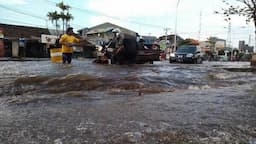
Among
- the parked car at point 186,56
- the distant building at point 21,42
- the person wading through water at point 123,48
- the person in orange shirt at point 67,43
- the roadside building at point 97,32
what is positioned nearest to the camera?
the person in orange shirt at point 67,43

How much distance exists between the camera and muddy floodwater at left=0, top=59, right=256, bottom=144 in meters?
3.75

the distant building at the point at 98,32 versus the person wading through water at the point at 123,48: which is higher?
the distant building at the point at 98,32

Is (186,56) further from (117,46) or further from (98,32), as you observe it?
(98,32)

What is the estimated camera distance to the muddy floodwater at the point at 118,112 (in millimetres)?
3754

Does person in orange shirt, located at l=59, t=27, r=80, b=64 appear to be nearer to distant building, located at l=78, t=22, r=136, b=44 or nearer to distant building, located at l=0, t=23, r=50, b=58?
distant building, located at l=0, t=23, r=50, b=58

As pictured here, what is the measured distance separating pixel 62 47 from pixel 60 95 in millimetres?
8226

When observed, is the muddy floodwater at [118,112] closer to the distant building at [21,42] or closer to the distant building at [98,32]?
the distant building at [21,42]

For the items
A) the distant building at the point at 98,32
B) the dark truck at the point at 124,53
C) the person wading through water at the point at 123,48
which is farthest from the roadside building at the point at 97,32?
the person wading through water at the point at 123,48

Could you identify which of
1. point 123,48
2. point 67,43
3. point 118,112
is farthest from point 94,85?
point 123,48

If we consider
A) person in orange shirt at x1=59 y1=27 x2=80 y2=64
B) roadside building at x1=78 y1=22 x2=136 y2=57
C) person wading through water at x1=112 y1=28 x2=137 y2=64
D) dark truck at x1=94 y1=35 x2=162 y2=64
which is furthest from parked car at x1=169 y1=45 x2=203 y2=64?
roadside building at x1=78 y1=22 x2=136 y2=57

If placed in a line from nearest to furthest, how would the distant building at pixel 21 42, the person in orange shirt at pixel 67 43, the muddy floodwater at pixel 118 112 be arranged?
the muddy floodwater at pixel 118 112, the person in orange shirt at pixel 67 43, the distant building at pixel 21 42

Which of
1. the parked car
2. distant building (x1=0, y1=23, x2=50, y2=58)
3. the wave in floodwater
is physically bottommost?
the wave in floodwater

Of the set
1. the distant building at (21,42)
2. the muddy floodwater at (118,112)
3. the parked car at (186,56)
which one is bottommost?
A: the muddy floodwater at (118,112)

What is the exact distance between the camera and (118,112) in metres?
4.87
